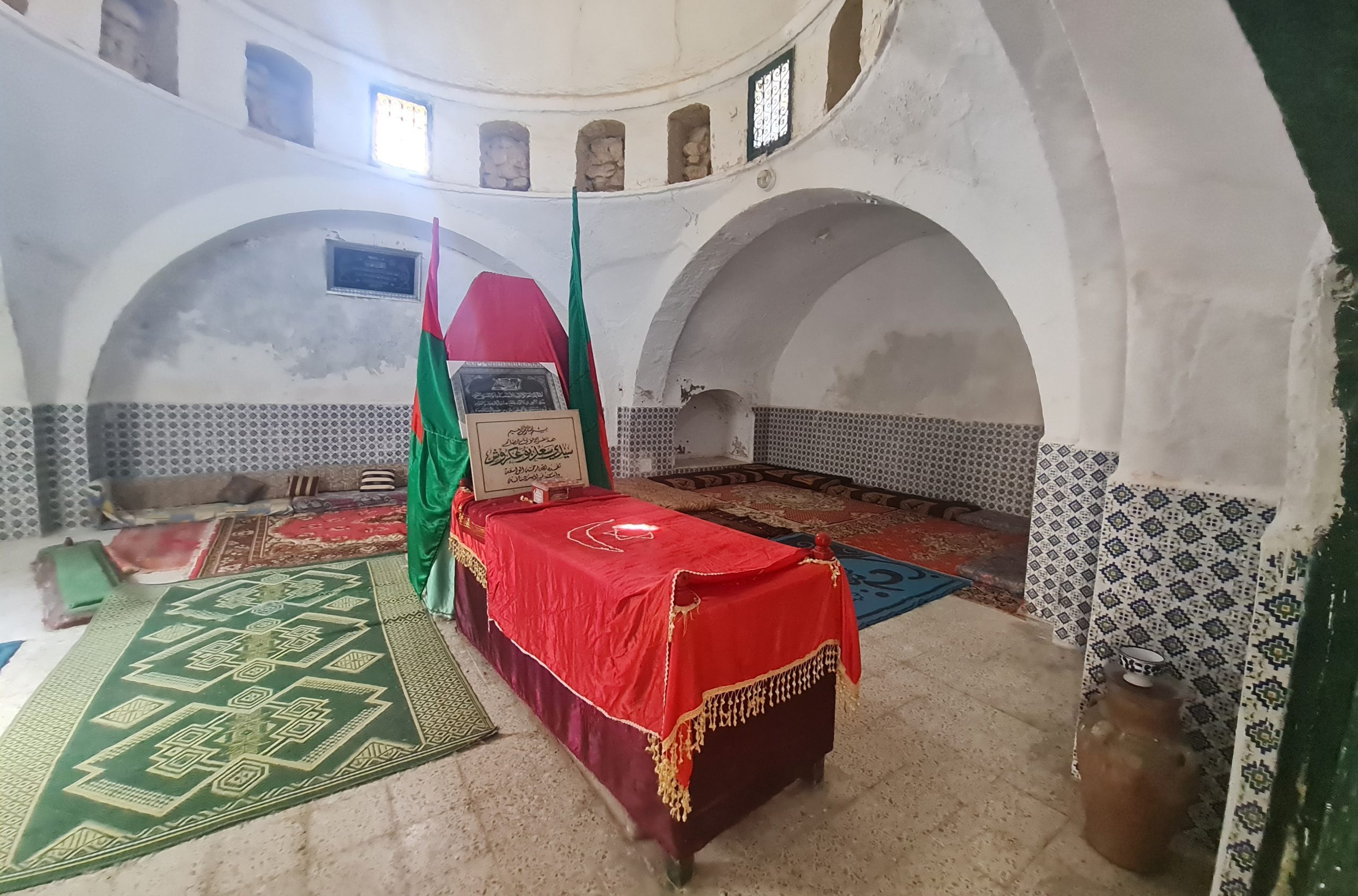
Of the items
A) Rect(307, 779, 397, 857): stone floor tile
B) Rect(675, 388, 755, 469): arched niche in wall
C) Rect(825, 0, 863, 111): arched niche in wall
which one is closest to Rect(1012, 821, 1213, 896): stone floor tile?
Rect(307, 779, 397, 857): stone floor tile

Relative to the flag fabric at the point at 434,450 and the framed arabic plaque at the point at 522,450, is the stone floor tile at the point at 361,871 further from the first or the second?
the flag fabric at the point at 434,450

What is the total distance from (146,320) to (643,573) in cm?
650

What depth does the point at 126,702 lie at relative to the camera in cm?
245

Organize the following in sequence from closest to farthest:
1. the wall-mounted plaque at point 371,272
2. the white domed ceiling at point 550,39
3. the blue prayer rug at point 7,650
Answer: the blue prayer rug at point 7,650
the white domed ceiling at point 550,39
the wall-mounted plaque at point 371,272

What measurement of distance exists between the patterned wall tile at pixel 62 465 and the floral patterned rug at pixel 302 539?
3.44 feet

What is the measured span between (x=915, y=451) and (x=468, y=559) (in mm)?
5812

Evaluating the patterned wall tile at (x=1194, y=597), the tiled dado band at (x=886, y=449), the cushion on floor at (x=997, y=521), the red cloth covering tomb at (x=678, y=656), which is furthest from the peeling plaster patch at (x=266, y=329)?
the patterned wall tile at (x=1194, y=597)

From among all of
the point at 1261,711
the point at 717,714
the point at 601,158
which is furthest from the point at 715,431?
the point at 1261,711

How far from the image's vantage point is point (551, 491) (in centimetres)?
296

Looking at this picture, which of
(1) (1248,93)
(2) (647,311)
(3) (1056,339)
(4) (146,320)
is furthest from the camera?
(2) (647,311)

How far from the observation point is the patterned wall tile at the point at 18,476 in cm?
454

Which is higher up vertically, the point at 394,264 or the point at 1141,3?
the point at 394,264

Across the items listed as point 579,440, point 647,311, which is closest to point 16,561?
point 579,440

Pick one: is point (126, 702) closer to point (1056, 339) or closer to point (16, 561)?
point (16, 561)
